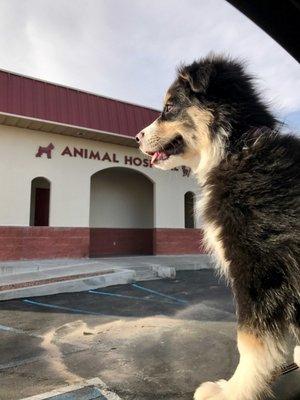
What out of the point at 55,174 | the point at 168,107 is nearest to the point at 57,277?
the point at 55,174

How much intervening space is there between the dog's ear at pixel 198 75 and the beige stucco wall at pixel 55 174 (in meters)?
12.2

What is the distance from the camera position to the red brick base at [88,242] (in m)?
14.2

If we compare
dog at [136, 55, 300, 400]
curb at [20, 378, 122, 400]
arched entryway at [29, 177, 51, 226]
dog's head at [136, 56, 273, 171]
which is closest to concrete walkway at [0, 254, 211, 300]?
arched entryway at [29, 177, 51, 226]

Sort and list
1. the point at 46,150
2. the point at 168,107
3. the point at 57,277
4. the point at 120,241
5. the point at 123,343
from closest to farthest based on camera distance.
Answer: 1. the point at 168,107
2. the point at 123,343
3. the point at 57,277
4. the point at 46,150
5. the point at 120,241

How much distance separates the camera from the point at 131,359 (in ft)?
14.2

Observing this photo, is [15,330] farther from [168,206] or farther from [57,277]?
[168,206]

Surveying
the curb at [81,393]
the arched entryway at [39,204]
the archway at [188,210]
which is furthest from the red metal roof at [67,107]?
the curb at [81,393]

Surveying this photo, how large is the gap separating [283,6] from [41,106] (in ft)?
40.1

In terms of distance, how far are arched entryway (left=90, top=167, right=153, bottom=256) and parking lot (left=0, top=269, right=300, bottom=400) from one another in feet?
32.6

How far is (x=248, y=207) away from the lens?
2486mm

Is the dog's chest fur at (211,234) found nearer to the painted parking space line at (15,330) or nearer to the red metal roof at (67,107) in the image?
the painted parking space line at (15,330)

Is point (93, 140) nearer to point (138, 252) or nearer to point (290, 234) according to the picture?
point (138, 252)

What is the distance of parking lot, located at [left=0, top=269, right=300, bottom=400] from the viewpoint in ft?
11.7

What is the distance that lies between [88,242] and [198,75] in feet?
44.0
